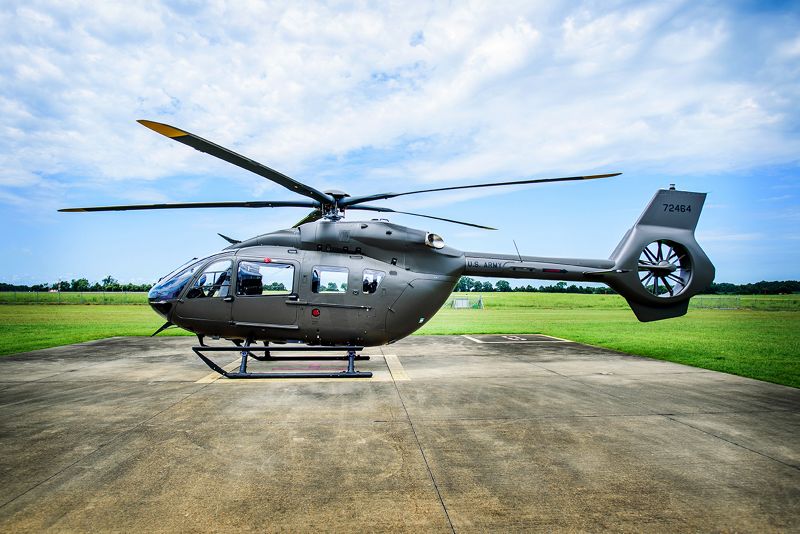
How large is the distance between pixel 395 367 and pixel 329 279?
3.53m

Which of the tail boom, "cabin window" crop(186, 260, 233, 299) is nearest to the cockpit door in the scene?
"cabin window" crop(186, 260, 233, 299)

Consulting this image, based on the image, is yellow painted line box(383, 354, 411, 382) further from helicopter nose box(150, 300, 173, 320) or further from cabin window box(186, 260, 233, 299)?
helicopter nose box(150, 300, 173, 320)

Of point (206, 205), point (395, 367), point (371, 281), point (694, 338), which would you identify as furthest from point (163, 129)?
point (694, 338)

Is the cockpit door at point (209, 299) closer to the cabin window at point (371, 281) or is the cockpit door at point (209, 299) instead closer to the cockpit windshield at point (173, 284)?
the cockpit windshield at point (173, 284)

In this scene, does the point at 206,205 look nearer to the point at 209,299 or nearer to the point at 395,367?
the point at 209,299

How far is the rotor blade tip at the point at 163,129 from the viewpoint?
5002 mm

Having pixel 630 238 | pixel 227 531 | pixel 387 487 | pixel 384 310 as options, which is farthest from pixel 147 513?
pixel 630 238

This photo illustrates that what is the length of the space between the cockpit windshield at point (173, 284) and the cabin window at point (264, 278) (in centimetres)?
108

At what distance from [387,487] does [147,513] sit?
7.12 ft

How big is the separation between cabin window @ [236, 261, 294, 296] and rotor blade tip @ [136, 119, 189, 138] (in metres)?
3.26

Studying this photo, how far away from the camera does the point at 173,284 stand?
8.16 meters

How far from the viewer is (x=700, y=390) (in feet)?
26.1

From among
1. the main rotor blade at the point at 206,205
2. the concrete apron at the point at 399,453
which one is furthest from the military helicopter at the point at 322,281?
the concrete apron at the point at 399,453

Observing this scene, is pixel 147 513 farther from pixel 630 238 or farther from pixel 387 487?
pixel 630 238
